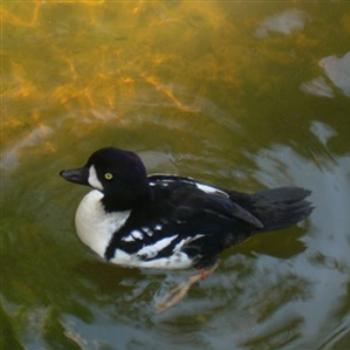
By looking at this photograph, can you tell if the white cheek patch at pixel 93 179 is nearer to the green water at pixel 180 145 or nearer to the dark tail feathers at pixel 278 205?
the green water at pixel 180 145

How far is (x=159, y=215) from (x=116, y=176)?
303mm

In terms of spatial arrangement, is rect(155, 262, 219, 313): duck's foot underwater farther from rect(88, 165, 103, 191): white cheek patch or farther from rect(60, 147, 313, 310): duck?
rect(88, 165, 103, 191): white cheek patch

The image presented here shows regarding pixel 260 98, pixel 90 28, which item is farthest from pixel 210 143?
pixel 90 28

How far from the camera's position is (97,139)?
4973 mm

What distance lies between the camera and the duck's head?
3.93 m

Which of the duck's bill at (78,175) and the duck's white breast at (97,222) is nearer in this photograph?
the duck's bill at (78,175)

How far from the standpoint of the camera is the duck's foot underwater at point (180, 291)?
4.21 metres

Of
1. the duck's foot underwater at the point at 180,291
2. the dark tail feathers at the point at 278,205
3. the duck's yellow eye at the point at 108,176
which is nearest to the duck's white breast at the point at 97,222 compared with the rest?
the duck's yellow eye at the point at 108,176

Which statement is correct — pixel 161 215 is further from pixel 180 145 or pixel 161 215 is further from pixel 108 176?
pixel 180 145

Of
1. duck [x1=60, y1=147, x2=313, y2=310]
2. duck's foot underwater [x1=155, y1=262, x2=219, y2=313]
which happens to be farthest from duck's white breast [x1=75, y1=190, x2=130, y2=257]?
duck's foot underwater [x1=155, y1=262, x2=219, y2=313]

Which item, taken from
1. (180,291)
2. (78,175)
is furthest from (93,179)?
(180,291)

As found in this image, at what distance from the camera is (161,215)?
405cm

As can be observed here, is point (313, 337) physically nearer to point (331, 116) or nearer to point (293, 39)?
point (331, 116)

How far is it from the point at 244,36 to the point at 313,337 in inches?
93.6
